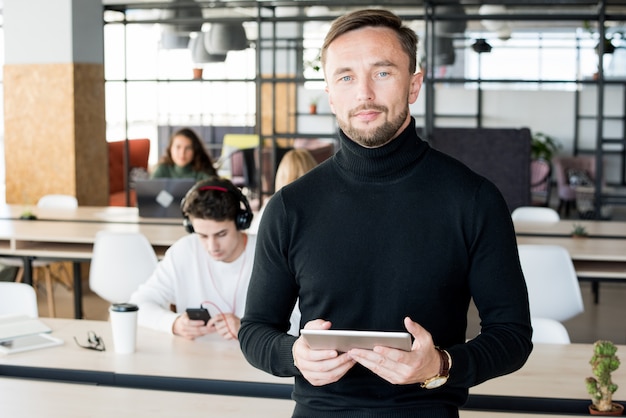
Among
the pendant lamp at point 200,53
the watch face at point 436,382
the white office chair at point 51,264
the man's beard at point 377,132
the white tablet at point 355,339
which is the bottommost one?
the white office chair at point 51,264

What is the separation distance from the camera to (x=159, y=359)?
274 centimetres

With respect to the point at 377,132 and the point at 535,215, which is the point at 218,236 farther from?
the point at 535,215

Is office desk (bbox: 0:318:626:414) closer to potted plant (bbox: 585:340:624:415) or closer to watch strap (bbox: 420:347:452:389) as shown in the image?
potted plant (bbox: 585:340:624:415)

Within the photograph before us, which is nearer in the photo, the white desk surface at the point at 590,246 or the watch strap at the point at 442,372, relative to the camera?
the watch strap at the point at 442,372

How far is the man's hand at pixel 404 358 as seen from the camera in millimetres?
1410

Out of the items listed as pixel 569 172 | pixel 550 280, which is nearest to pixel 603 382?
pixel 550 280

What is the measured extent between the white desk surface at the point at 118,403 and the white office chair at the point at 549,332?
109cm

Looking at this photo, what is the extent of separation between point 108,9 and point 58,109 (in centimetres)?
99

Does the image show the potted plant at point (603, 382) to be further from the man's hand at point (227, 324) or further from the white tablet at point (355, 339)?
the man's hand at point (227, 324)

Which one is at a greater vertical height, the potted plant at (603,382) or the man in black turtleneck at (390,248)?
the man in black turtleneck at (390,248)

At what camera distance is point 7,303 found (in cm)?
347

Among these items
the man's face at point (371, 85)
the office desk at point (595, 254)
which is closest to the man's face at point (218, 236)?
the man's face at point (371, 85)

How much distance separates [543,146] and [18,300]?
10150 millimetres

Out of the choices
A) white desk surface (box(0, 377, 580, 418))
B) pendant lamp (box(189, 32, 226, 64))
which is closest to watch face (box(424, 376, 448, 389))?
white desk surface (box(0, 377, 580, 418))
